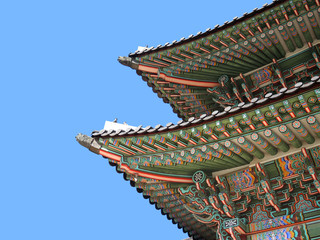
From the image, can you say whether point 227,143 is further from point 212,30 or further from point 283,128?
point 212,30

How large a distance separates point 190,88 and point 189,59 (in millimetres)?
1068

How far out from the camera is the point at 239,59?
970 centimetres

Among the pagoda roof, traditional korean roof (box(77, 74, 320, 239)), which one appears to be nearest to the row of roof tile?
the pagoda roof

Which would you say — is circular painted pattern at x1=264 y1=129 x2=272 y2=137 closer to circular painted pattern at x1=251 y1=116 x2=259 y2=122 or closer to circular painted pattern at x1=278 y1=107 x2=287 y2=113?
circular painted pattern at x1=251 y1=116 x2=259 y2=122

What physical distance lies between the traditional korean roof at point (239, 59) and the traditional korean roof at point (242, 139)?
3cm

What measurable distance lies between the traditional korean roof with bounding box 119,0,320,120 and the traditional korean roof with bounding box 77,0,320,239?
0.09 ft

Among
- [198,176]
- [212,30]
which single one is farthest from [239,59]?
[198,176]

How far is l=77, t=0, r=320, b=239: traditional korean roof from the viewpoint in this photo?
600cm

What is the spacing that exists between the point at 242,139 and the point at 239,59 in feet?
13.5

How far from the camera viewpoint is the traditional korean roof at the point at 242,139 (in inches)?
236

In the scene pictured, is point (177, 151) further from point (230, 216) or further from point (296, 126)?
point (296, 126)

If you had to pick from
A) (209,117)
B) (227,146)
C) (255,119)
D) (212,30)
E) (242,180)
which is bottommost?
Answer: (242,180)

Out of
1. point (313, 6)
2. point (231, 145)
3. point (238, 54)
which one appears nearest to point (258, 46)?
point (238, 54)

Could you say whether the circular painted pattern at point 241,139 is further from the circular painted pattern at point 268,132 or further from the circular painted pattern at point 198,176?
the circular painted pattern at point 198,176
